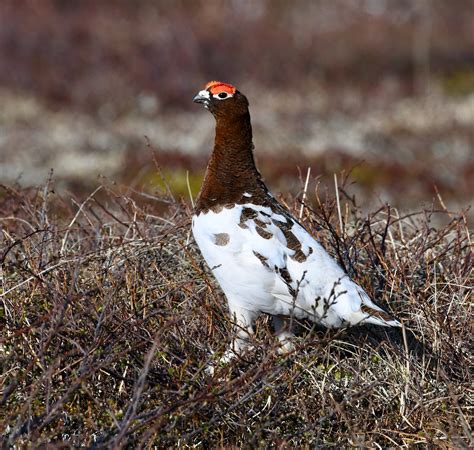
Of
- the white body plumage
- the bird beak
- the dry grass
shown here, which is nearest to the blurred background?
the dry grass

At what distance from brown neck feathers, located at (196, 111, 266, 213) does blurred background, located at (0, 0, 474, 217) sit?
4.40 meters

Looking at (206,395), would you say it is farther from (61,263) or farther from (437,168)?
(437,168)

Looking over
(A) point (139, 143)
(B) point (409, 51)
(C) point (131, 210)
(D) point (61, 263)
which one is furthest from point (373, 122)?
(D) point (61, 263)

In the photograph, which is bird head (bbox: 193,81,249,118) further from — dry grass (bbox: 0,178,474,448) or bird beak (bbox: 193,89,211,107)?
dry grass (bbox: 0,178,474,448)

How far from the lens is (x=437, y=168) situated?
34.9 feet

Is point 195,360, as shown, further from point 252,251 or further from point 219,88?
point 219,88

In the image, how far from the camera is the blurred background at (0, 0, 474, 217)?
1031cm

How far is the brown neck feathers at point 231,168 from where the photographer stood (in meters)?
3.27

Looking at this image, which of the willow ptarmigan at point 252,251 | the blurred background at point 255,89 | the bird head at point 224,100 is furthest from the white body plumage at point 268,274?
the blurred background at point 255,89

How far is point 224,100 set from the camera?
131 inches

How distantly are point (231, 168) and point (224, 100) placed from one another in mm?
266

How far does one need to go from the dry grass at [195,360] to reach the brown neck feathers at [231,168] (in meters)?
0.37

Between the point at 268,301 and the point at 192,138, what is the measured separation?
28.3ft

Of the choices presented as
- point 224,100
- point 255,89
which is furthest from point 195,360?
point 255,89
